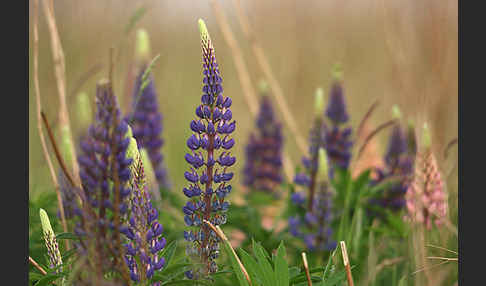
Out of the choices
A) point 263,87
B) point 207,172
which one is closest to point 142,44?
point 263,87

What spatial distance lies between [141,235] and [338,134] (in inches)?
79.7

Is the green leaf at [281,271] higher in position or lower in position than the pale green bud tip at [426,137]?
lower

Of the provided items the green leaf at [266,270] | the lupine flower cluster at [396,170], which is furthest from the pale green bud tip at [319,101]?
the green leaf at [266,270]

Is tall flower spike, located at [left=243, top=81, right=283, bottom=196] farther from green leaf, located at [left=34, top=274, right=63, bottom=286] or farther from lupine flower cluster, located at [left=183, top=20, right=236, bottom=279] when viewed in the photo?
green leaf, located at [left=34, top=274, right=63, bottom=286]

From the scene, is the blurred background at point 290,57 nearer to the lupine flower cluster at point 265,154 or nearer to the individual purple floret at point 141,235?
the lupine flower cluster at point 265,154

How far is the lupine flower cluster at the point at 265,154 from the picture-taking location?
360 centimetres

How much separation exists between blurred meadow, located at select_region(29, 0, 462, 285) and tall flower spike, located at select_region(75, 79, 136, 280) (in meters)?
1.40

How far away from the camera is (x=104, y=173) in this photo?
1.21m

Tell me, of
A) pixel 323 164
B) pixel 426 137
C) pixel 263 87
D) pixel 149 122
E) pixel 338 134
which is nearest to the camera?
pixel 426 137

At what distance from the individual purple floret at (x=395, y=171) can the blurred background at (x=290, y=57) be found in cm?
17

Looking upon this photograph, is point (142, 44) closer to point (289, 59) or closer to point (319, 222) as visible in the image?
point (319, 222)

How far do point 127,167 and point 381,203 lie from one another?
1.92 meters

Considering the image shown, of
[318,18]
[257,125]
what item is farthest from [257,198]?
[318,18]

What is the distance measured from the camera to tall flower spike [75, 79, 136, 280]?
1191 mm
